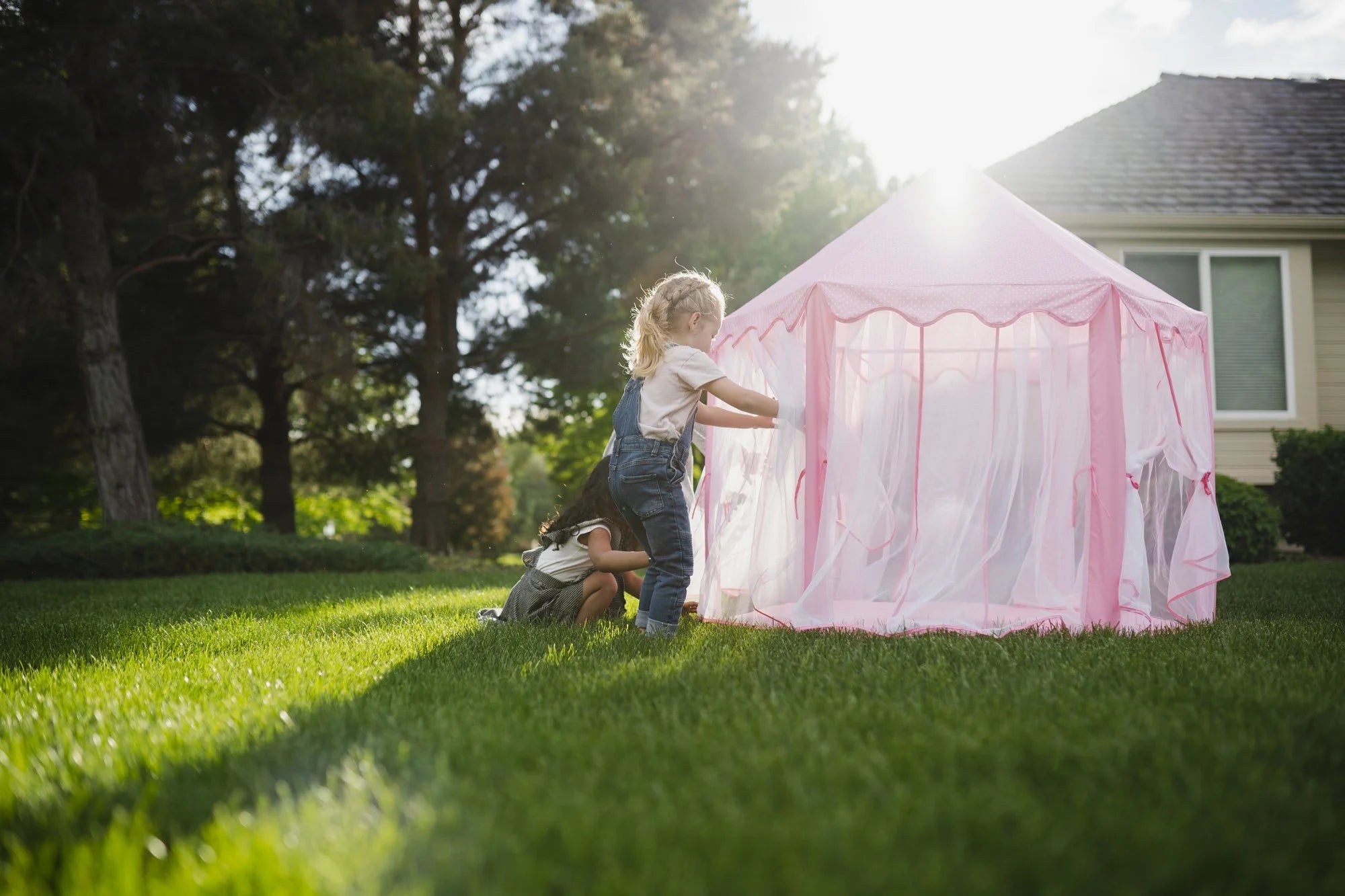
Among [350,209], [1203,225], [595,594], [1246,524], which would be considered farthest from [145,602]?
[1203,225]

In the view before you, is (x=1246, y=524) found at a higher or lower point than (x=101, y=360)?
lower

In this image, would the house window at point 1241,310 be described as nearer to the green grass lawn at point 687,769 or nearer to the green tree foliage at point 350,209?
the green tree foliage at point 350,209

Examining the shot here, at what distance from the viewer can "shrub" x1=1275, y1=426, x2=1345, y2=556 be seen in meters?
9.30

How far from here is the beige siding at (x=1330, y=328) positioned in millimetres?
10734

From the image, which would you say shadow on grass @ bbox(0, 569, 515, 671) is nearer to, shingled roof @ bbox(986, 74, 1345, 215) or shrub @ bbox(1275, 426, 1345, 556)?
shrub @ bbox(1275, 426, 1345, 556)

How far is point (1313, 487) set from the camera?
943 centimetres

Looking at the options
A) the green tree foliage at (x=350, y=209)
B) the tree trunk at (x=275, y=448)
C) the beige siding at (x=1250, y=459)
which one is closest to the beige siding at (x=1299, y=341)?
the beige siding at (x=1250, y=459)

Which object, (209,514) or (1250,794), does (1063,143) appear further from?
(209,514)

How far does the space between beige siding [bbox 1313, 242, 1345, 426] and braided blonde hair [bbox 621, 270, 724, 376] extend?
30.6 ft

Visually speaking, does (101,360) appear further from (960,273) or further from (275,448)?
(960,273)

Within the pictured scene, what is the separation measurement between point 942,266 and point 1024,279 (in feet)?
1.28

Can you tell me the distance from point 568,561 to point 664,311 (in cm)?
136

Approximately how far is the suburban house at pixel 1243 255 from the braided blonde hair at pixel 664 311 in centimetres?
743

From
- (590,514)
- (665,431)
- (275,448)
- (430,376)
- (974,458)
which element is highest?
(430,376)
